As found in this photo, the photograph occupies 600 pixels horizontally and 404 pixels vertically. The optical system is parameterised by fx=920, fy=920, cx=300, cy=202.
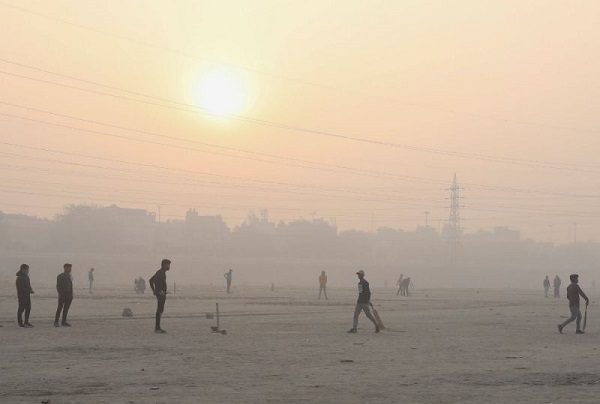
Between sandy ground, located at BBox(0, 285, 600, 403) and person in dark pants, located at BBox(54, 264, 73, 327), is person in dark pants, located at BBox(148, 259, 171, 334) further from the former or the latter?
person in dark pants, located at BBox(54, 264, 73, 327)

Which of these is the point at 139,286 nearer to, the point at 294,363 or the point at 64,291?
the point at 64,291

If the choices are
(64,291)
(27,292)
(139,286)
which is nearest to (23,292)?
(27,292)

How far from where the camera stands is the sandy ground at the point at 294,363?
41.9 feet

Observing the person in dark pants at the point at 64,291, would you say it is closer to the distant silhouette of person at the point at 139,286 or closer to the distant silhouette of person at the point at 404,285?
the distant silhouette of person at the point at 139,286

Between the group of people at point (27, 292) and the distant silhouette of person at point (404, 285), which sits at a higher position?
the distant silhouette of person at point (404, 285)

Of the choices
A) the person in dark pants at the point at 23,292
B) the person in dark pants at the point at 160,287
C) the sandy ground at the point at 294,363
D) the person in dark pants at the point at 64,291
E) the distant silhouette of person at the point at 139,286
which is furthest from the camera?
the distant silhouette of person at the point at 139,286

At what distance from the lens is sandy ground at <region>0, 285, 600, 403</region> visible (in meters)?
12.8

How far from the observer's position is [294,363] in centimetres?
1702

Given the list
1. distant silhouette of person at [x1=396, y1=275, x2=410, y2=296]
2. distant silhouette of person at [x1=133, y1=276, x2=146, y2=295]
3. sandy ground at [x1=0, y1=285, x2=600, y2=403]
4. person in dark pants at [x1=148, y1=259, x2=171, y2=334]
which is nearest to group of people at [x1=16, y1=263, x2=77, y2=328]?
sandy ground at [x1=0, y1=285, x2=600, y2=403]

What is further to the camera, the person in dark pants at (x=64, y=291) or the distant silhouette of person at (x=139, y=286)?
the distant silhouette of person at (x=139, y=286)

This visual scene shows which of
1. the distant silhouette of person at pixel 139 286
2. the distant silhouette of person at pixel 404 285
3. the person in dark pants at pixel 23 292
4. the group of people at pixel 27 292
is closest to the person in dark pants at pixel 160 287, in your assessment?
the group of people at pixel 27 292

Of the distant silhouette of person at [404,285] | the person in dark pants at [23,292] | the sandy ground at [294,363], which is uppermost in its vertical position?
the distant silhouette of person at [404,285]

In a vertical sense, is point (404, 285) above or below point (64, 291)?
above

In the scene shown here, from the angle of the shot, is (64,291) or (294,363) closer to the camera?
(294,363)
